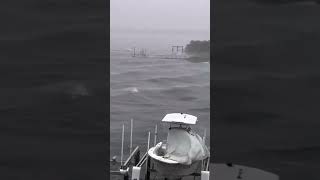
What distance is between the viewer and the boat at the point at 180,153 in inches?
255

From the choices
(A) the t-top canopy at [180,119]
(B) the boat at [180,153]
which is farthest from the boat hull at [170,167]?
(A) the t-top canopy at [180,119]

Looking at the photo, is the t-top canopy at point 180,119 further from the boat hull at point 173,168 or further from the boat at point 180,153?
the boat hull at point 173,168

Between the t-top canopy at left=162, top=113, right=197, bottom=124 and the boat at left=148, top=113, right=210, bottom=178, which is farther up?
the t-top canopy at left=162, top=113, right=197, bottom=124

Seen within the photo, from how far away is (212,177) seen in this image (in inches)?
43.7

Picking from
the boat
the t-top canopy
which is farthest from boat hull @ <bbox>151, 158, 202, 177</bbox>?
the t-top canopy

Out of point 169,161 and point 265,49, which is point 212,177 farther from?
point 169,161

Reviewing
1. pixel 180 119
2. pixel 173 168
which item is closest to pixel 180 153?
pixel 173 168

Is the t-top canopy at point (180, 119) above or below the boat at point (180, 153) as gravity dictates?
above

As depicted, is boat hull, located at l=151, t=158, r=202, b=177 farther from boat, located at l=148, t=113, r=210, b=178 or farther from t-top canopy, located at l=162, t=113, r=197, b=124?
t-top canopy, located at l=162, t=113, r=197, b=124

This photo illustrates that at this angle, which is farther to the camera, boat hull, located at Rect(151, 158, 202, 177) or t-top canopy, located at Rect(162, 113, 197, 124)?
t-top canopy, located at Rect(162, 113, 197, 124)

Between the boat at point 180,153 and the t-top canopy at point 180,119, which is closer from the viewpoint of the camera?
the boat at point 180,153

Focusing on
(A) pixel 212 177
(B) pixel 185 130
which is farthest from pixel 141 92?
(A) pixel 212 177

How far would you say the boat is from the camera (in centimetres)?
647

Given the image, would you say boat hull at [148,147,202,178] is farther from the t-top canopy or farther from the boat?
the t-top canopy
